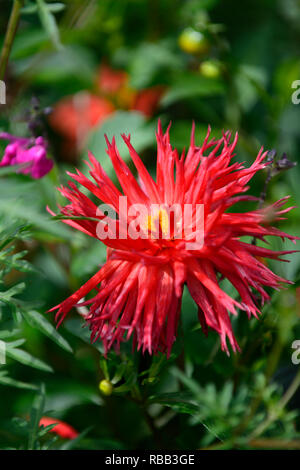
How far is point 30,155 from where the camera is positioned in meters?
0.67

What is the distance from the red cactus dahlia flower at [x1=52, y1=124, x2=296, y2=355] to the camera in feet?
1.65

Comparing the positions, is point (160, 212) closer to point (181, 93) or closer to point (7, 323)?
point (7, 323)

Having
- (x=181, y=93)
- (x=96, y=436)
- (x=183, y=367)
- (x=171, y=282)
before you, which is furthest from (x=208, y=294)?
(x=181, y=93)

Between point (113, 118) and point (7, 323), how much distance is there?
499mm

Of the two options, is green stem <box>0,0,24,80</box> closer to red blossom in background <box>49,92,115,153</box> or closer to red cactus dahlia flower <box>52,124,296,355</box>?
red cactus dahlia flower <box>52,124,296,355</box>

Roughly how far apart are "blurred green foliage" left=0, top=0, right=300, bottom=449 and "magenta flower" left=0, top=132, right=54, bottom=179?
0.03 m

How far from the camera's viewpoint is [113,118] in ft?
3.36

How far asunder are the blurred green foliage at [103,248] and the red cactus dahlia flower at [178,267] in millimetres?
45

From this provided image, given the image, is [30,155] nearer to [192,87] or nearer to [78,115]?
[192,87]

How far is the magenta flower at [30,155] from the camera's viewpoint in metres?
0.67

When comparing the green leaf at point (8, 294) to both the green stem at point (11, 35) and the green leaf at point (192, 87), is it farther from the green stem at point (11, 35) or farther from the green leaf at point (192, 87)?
the green leaf at point (192, 87)

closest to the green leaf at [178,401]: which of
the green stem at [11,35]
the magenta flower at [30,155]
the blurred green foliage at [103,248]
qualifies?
the blurred green foliage at [103,248]
